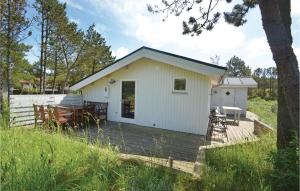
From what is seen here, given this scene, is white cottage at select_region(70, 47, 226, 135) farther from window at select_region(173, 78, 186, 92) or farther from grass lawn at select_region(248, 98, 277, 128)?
grass lawn at select_region(248, 98, 277, 128)

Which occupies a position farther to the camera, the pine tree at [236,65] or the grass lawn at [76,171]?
the pine tree at [236,65]

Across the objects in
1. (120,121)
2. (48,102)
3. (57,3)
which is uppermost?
(57,3)

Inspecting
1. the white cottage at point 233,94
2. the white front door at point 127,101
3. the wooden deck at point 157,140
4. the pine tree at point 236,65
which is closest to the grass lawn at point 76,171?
the wooden deck at point 157,140

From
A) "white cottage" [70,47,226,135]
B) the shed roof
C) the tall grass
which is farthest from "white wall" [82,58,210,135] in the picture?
the shed roof

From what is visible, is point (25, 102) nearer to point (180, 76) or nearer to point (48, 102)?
point (48, 102)

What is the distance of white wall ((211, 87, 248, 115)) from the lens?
1904 centimetres

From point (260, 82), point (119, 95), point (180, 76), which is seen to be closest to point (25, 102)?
point (119, 95)

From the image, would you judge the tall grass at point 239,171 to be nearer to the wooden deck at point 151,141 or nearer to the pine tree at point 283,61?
the pine tree at point 283,61

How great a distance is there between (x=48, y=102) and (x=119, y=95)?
360 cm

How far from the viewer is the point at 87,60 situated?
28219 mm

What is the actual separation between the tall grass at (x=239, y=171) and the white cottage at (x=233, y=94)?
14.9m

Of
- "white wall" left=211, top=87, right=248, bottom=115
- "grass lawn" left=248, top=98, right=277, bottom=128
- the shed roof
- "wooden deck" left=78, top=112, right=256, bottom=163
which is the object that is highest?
the shed roof

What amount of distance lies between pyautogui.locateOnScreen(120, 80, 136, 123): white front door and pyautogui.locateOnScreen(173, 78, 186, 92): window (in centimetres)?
254

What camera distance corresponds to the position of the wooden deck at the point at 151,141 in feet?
23.0
